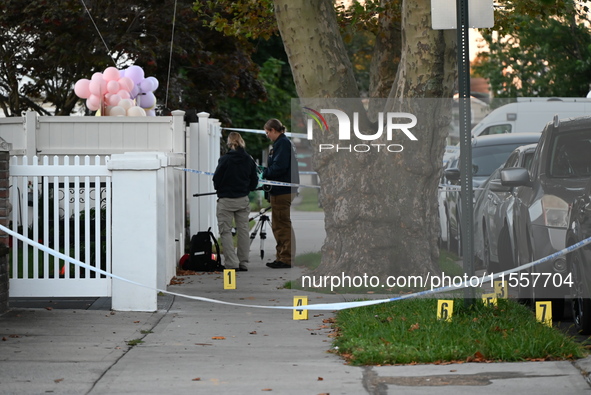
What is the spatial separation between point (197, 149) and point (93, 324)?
617 cm

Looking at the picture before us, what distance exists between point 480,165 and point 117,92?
625cm

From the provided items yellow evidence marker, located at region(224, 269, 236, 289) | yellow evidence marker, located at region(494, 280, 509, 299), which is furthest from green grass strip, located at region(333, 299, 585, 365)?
yellow evidence marker, located at region(224, 269, 236, 289)

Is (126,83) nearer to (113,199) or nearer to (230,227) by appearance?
(230,227)

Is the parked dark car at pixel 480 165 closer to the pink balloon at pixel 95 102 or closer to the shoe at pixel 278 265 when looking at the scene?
the shoe at pixel 278 265

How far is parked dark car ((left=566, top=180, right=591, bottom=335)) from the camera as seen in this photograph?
26.8ft

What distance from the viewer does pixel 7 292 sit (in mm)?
9516

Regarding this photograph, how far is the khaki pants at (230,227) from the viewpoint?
13461mm

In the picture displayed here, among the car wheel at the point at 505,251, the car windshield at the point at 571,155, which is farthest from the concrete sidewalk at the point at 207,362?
the car windshield at the point at 571,155

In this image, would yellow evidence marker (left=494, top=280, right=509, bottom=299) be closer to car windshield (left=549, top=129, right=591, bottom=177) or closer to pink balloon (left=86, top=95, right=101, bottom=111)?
car windshield (left=549, top=129, right=591, bottom=177)

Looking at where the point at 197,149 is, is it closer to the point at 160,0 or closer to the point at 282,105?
the point at 160,0

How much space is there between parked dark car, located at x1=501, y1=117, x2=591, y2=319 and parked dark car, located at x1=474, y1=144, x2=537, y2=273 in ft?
1.48

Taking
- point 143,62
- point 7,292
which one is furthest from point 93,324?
point 143,62

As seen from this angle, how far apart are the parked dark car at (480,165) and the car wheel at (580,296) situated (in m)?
4.42

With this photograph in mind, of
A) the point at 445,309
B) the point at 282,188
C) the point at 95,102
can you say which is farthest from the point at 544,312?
the point at 95,102
